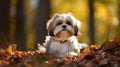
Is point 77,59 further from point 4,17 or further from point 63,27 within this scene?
point 4,17

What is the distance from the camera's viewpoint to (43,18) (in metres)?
23.6

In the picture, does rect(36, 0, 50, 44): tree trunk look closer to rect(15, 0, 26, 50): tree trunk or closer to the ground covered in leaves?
rect(15, 0, 26, 50): tree trunk

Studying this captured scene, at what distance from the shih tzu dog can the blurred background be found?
2.71 feet

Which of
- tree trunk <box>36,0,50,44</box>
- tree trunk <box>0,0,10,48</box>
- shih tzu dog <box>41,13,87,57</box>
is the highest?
tree trunk <box>0,0,10,48</box>

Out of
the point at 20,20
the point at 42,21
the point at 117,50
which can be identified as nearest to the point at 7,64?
the point at 117,50

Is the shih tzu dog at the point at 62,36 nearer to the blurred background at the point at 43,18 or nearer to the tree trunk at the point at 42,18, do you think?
the blurred background at the point at 43,18

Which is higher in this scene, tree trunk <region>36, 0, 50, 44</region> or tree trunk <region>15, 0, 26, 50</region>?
tree trunk <region>15, 0, 26, 50</region>

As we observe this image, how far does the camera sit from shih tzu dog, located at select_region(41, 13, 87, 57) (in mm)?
12148

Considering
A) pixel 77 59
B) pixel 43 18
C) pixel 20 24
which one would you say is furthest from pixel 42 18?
pixel 77 59

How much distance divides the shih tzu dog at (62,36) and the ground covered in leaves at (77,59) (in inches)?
30.3

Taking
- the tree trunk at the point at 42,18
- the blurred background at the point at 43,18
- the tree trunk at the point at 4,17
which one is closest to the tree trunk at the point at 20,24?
the blurred background at the point at 43,18

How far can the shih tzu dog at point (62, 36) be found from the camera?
39.9ft

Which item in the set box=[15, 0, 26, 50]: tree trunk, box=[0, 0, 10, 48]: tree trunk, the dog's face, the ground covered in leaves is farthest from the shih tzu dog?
box=[15, 0, 26, 50]: tree trunk

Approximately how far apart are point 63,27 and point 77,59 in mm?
1466
